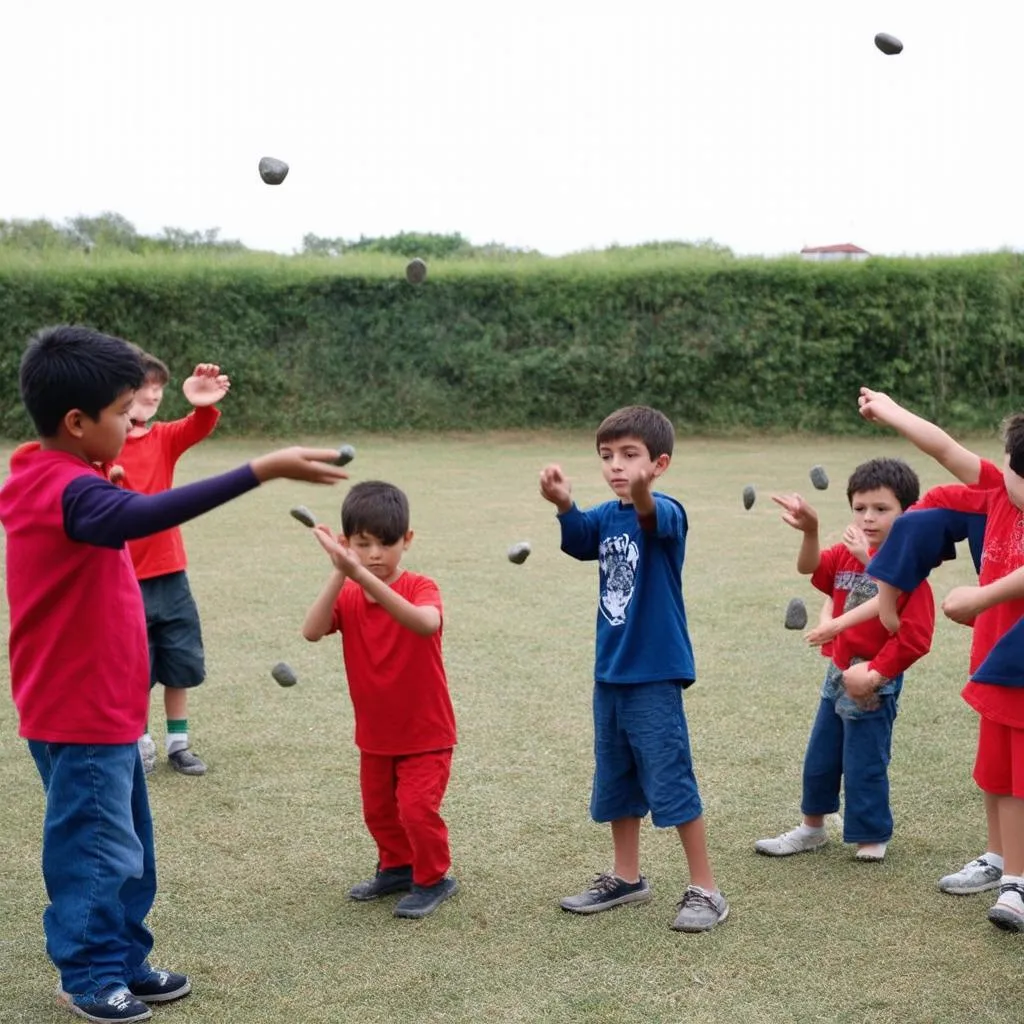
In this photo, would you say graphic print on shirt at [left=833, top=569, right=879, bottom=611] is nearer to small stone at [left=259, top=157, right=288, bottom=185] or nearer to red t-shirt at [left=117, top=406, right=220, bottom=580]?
red t-shirt at [left=117, top=406, right=220, bottom=580]

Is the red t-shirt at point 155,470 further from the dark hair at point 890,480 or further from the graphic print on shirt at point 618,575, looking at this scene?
the dark hair at point 890,480

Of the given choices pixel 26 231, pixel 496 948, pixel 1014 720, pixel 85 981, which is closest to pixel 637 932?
pixel 496 948

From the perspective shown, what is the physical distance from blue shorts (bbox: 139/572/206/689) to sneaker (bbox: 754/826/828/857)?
8.68 feet

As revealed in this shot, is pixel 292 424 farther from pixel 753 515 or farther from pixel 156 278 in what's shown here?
pixel 753 515

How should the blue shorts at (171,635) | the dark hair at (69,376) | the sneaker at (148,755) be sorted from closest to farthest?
1. the dark hair at (69,376)
2. the sneaker at (148,755)
3. the blue shorts at (171,635)

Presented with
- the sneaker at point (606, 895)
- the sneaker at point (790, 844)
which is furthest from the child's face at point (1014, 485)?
the sneaker at point (606, 895)

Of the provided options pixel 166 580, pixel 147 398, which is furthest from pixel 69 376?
pixel 166 580

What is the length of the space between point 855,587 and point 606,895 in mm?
1448

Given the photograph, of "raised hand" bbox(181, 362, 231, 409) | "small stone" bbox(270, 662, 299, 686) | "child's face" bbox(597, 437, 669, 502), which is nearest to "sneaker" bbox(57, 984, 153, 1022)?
Answer: "small stone" bbox(270, 662, 299, 686)

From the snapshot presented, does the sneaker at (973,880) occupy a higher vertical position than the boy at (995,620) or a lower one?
lower

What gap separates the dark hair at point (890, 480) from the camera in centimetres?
487

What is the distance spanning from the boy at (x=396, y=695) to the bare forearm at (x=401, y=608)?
22 millimetres

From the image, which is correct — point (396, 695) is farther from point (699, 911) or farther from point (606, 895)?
point (699, 911)

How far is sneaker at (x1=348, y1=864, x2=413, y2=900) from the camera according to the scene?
14.9 ft
